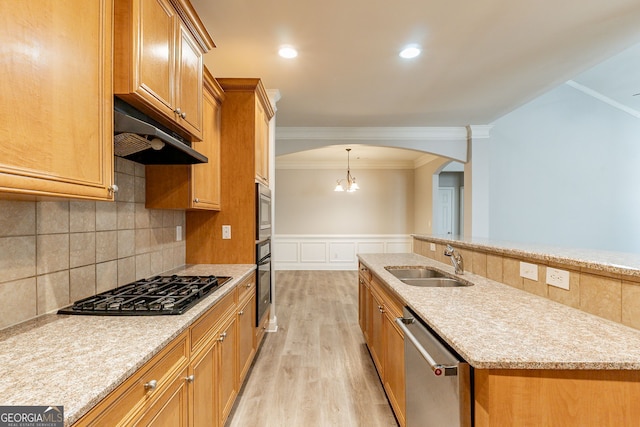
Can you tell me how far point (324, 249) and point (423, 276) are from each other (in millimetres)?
4807

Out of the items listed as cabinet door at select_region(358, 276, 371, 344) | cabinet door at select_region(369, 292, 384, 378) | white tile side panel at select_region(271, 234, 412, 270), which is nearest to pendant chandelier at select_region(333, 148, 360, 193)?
white tile side panel at select_region(271, 234, 412, 270)

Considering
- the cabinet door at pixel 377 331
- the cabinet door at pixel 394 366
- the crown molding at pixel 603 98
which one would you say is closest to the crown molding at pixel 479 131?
the crown molding at pixel 603 98

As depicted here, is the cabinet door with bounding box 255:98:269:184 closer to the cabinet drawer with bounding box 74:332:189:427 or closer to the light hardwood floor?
the light hardwood floor

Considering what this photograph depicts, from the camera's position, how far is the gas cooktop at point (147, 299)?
1.28 meters

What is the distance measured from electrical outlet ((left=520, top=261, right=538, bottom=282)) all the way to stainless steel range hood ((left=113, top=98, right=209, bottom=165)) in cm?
194

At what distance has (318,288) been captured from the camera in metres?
5.56

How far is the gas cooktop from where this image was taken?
1.28 m

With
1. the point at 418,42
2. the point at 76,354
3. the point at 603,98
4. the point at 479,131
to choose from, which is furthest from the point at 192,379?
the point at 603,98

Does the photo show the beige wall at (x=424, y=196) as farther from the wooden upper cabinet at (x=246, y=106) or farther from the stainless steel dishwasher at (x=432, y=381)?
the stainless steel dishwasher at (x=432, y=381)

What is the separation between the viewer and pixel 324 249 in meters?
7.33

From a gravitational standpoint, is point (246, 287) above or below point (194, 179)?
below

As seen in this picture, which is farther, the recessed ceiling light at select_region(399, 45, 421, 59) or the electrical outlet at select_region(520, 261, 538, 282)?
the recessed ceiling light at select_region(399, 45, 421, 59)

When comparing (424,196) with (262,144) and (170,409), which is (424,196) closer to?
(262,144)

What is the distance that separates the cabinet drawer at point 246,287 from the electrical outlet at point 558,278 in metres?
1.82
